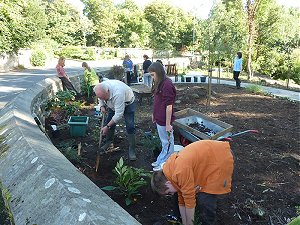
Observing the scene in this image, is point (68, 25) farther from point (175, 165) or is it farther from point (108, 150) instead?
point (175, 165)

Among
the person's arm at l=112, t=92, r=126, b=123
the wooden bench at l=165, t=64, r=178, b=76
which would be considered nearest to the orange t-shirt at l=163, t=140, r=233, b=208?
the person's arm at l=112, t=92, r=126, b=123

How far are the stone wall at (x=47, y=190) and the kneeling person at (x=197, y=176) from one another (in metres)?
0.75

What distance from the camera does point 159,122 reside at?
475 cm

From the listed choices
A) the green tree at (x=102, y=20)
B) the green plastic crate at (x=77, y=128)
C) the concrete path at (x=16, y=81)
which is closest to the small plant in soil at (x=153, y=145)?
the green plastic crate at (x=77, y=128)

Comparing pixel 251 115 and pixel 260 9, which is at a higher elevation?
pixel 260 9

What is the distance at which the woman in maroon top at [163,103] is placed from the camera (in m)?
4.53

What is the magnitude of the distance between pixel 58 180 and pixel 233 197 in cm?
287

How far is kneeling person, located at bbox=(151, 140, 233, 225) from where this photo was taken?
2.67m

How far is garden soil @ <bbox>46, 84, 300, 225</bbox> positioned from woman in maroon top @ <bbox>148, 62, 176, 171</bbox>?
0.61m

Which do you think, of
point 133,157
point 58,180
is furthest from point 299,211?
point 58,180

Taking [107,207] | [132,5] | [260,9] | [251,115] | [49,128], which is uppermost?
[132,5]

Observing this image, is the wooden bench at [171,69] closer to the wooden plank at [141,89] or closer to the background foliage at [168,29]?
the background foliage at [168,29]

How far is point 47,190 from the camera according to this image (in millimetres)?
1970

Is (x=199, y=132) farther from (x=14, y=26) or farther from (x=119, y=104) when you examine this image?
(x=14, y=26)
